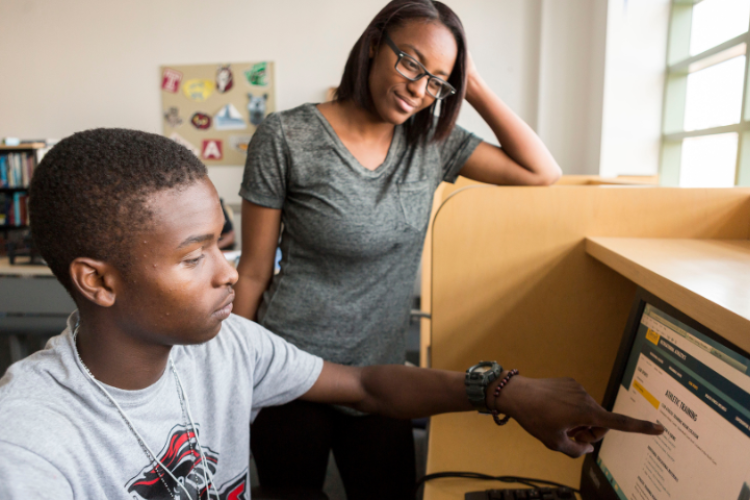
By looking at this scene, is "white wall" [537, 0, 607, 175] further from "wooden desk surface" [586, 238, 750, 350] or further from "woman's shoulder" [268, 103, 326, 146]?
"woman's shoulder" [268, 103, 326, 146]

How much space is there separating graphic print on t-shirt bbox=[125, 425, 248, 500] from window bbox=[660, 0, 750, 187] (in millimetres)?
2382

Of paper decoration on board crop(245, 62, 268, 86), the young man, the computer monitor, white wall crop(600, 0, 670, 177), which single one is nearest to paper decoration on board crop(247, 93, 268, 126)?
paper decoration on board crop(245, 62, 268, 86)

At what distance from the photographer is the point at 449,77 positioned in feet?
3.24

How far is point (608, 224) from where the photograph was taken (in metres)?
0.91

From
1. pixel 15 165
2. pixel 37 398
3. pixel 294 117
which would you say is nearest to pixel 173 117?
pixel 15 165

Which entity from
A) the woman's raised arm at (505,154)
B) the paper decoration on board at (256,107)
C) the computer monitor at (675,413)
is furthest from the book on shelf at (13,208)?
the computer monitor at (675,413)

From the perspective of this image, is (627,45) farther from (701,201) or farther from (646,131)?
(701,201)

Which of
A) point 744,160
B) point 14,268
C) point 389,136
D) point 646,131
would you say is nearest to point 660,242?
point 389,136

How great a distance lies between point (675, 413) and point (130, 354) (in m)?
0.64

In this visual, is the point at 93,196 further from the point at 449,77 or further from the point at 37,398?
the point at 449,77

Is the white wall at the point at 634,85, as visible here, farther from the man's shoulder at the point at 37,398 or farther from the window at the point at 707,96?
the man's shoulder at the point at 37,398

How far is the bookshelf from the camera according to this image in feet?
13.4

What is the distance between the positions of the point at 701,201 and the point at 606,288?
0.22m

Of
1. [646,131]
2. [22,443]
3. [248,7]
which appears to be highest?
[248,7]
